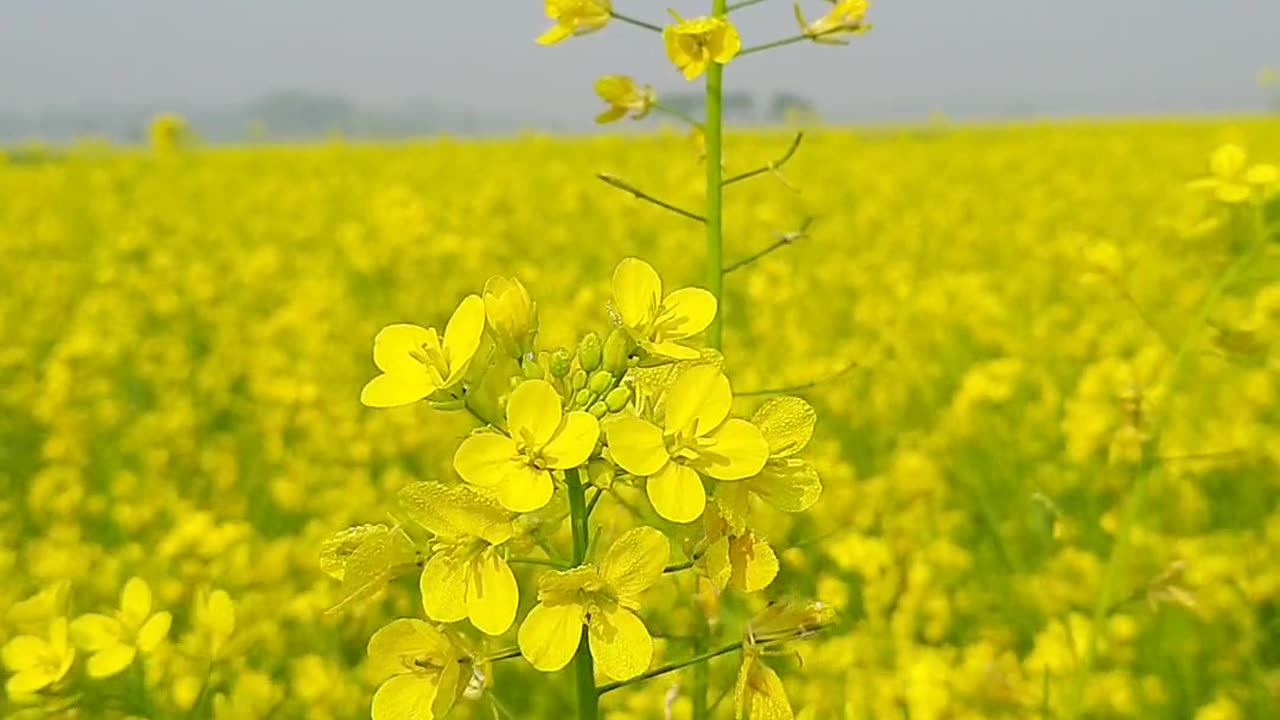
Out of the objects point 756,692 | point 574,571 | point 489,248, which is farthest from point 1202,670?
point 489,248

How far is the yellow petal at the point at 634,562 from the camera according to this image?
2.93 ft

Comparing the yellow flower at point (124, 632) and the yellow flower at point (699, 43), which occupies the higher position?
the yellow flower at point (699, 43)

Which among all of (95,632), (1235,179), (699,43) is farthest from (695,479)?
(1235,179)

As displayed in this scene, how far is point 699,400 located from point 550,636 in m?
0.22

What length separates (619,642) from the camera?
0.90 meters

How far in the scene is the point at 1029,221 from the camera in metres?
8.46

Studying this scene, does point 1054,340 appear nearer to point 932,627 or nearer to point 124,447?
point 932,627

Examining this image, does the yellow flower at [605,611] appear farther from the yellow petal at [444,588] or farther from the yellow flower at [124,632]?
the yellow flower at [124,632]

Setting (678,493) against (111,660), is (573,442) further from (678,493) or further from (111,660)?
(111,660)

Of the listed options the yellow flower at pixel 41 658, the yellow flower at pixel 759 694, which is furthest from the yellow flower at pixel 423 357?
the yellow flower at pixel 41 658

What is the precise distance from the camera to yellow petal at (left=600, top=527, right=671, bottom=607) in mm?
895

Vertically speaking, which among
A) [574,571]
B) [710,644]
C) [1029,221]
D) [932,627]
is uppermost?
[574,571]

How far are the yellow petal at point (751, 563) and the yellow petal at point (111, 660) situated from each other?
942 millimetres

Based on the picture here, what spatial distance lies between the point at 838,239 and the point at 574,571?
6698mm
